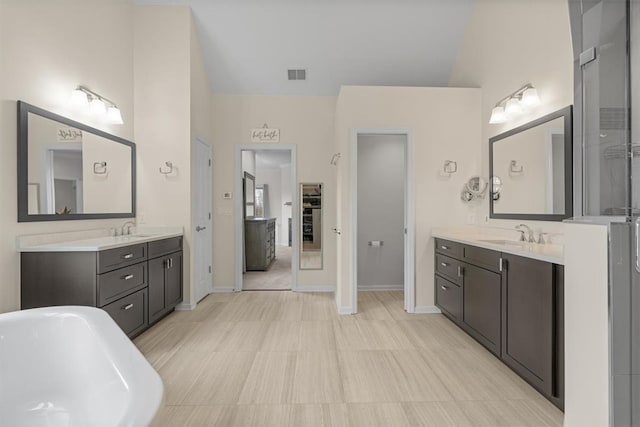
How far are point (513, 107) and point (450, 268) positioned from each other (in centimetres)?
171

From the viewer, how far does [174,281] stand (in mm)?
3598

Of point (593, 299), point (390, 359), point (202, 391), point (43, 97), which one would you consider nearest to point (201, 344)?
point (202, 391)

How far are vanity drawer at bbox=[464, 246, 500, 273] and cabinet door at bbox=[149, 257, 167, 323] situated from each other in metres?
3.08

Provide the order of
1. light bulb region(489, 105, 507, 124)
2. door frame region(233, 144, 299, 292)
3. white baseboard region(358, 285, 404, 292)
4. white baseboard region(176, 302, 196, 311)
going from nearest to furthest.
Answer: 1. light bulb region(489, 105, 507, 124)
2. white baseboard region(176, 302, 196, 311)
3. door frame region(233, 144, 299, 292)
4. white baseboard region(358, 285, 404, 292)

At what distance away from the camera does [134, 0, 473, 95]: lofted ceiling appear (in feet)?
12.6

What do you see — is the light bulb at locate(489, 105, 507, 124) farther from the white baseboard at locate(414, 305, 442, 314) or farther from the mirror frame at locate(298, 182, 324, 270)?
the mirror frame at locate(298, 182, 324, 270)

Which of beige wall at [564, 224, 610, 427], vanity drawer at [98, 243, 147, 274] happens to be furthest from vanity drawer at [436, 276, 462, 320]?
vanity drawer at [98, 243, 147, 274]

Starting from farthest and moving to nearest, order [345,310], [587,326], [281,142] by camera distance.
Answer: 1. [281,142]
2. [345,310]
3. [587,326]

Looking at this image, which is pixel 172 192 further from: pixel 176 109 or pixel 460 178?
pixel 460 178

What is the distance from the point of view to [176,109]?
379cm

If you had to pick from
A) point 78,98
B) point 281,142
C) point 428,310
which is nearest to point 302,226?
point 281,142

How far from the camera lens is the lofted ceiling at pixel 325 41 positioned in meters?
3.83

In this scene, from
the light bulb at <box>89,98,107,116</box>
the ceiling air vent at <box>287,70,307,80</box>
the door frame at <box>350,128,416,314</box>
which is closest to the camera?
the light bulb at <box>89,98,107,116</box>

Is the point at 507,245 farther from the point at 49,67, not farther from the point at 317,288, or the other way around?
the point at 49,67
